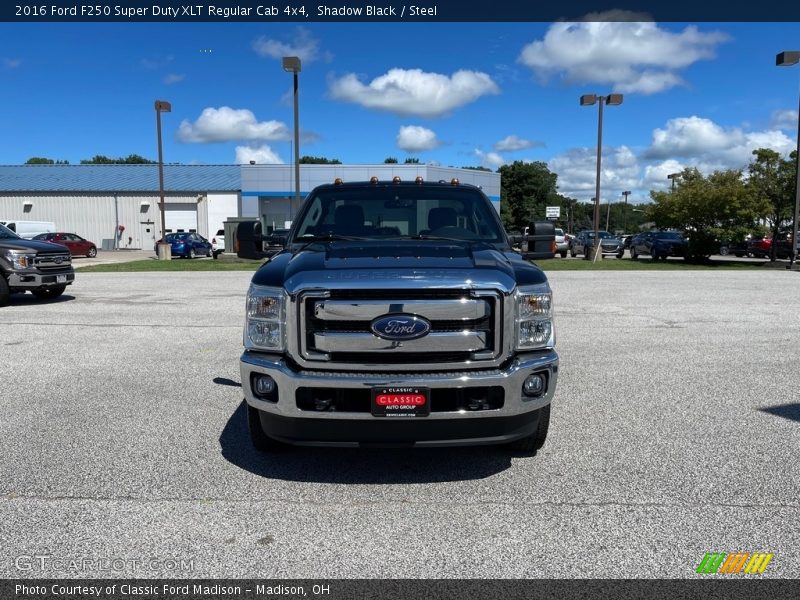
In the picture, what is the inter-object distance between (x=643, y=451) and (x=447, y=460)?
1.37 m

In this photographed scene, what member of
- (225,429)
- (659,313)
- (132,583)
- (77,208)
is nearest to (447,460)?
(225,429)

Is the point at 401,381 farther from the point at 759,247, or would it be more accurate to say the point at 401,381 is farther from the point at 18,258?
the point at 759,247

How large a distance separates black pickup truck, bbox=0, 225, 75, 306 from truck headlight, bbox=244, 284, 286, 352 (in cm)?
1015

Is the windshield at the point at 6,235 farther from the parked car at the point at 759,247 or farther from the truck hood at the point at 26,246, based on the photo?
the parked car at the point at 759,247

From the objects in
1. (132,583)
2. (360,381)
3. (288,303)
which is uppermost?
(288,303)

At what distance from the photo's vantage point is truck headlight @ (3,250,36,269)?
12.0m

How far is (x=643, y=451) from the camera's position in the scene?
14.7 ft

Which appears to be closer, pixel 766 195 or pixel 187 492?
pixel 187 492

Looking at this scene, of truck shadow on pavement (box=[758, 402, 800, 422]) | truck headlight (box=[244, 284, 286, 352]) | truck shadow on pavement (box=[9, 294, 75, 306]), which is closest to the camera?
truck headlight (box=[244, 284, 286, 352])

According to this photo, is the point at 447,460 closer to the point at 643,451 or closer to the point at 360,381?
the point at 360,381

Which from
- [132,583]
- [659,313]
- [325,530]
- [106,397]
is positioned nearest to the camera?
[132,583]

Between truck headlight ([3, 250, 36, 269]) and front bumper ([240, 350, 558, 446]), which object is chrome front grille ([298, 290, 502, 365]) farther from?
truck headlight ([3, 250, 36, 269])

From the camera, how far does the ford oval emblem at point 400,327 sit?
3611 millimetres

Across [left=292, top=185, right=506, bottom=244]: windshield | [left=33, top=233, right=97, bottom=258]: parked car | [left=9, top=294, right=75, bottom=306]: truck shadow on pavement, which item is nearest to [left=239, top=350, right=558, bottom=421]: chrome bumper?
[left=292, top=185, right=506, bottom=244]: windshield
